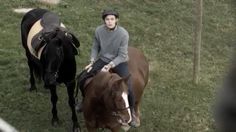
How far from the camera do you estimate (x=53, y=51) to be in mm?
5918

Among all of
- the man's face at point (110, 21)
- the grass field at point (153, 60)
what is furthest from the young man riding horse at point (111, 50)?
the grass field at point (153, 60)

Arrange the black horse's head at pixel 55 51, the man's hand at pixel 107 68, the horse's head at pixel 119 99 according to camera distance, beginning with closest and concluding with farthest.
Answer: the horse's head at pixel 119 99 < the man's hand at pixel 107 68 < the black horse's head at pixel 55 51

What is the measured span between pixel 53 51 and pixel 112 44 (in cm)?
83

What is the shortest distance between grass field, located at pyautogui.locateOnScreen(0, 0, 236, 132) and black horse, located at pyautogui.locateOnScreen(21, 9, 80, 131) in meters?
0.67

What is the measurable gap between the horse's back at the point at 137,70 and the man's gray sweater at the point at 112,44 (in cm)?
35

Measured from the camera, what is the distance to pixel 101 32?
5.83m

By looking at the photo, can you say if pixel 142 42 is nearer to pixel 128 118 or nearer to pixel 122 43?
pixel 122 43

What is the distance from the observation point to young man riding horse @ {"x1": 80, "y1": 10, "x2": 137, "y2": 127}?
5789 millimetres

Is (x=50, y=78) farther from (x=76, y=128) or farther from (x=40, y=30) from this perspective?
(x=40, y=30)

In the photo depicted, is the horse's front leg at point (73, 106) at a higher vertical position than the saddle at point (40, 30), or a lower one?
lower

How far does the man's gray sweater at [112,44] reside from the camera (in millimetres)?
5805

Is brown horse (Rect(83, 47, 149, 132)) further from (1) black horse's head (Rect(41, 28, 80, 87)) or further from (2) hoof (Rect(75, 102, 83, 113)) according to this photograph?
(1) black horse's head (Rect(41, 28, 80, 87))

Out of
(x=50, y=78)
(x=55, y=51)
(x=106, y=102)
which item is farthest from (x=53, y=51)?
(x=106, y=102)

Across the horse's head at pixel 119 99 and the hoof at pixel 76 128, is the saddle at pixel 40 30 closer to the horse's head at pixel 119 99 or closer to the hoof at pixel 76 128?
the hoof at pixel 76 128
